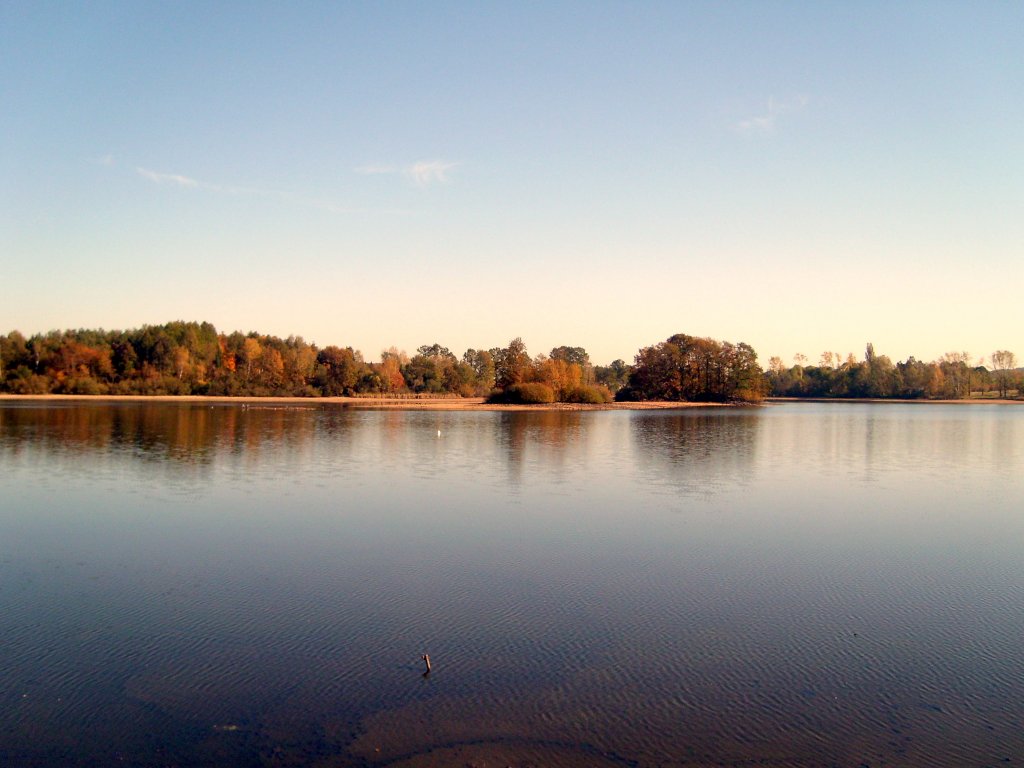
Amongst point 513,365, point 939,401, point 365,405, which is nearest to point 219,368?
point 365,405

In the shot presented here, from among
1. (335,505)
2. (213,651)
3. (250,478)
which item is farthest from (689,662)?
(250,478)

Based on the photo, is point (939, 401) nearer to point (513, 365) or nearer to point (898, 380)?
point (898, 380)

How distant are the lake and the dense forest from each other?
210 ft

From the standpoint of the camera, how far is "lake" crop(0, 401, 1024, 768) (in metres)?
5.66

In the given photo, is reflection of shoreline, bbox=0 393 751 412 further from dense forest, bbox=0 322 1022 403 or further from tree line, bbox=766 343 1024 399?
tree line, bbox=766 343 1024 399

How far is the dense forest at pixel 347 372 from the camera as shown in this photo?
8425 cm

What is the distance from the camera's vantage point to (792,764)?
5.32 meters

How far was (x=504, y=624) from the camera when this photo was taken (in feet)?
26.8

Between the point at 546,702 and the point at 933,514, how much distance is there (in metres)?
12.4

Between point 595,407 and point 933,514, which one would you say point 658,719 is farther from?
point 595,407

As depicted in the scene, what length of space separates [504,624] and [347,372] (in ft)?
317

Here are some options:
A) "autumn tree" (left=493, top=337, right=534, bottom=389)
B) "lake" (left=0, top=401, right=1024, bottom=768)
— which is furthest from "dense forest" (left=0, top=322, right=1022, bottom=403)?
"lake" (left=0, top=401, right=1024, bottom=768)

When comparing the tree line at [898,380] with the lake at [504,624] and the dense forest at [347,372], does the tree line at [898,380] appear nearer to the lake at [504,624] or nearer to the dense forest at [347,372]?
the dense forest at [347,372]

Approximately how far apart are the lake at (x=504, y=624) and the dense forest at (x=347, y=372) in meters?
63.9
